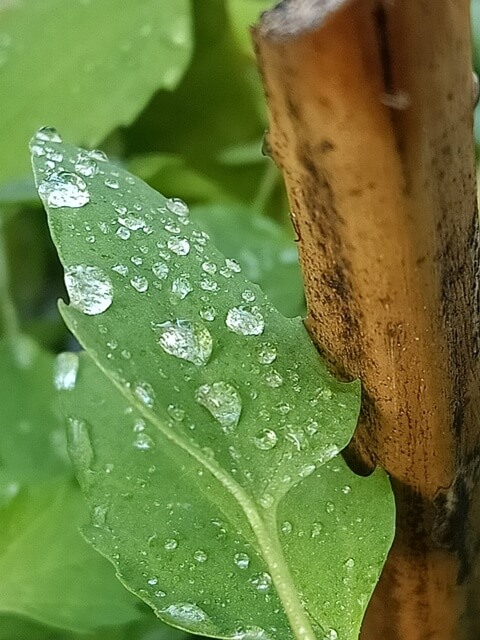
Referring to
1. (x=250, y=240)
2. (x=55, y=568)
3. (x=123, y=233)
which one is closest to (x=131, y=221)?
(x=123, y=233)

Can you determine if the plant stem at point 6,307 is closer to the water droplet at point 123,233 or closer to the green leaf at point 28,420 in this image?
the green leaf at point 28,420

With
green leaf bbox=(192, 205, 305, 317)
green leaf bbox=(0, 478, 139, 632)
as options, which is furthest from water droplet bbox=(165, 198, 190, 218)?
green leaf bbox=(192, 205, 305, 317)

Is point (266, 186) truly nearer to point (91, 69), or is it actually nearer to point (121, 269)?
point (91, 69)

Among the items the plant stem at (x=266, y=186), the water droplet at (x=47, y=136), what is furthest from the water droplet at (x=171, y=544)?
the plant stem at (x=266, y=186)

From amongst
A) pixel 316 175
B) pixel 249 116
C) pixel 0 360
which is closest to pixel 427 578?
pixel 316 175

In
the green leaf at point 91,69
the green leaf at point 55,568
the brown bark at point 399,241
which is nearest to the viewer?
the brown bark at point 399,241

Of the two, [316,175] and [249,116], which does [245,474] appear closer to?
[316,175]
